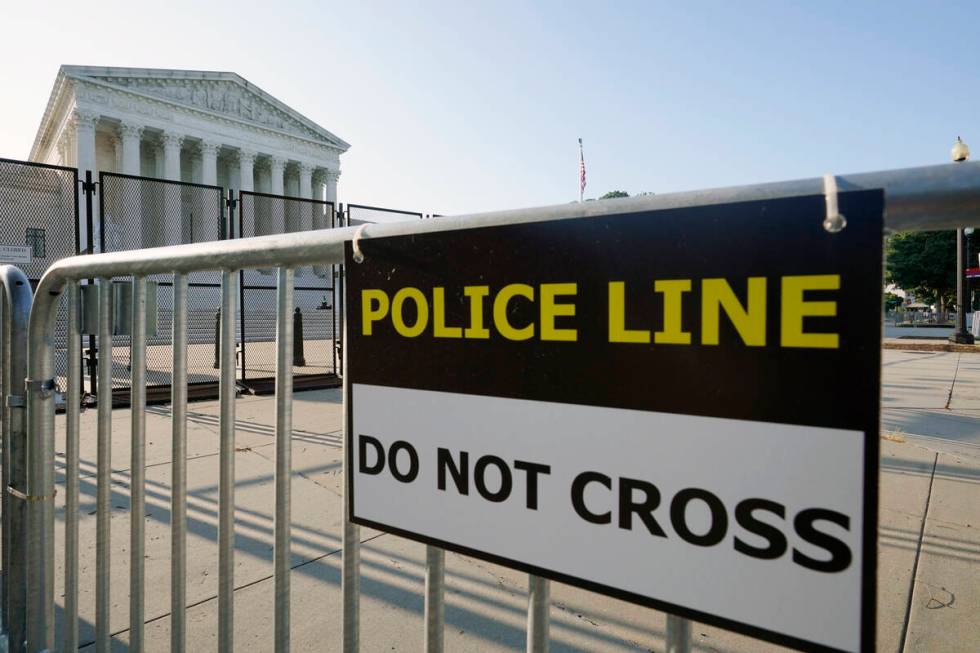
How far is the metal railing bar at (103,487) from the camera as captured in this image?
195 centimetres

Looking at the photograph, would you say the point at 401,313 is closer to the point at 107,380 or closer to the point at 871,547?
the point at 871,547

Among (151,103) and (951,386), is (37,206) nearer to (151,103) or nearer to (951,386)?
(951,386)

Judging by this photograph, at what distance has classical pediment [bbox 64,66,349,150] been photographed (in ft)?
130

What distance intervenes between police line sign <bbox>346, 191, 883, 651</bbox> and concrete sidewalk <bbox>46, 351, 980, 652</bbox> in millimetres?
1515

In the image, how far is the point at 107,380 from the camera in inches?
79.7

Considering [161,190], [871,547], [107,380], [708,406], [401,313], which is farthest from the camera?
[161,190]

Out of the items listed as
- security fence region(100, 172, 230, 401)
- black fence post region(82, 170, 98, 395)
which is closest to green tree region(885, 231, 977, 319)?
security fence region(100, 172, 230, 401)

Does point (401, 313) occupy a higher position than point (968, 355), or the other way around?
point (401, 313)

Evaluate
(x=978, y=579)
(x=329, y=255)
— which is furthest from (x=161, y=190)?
(x=978, y=579)

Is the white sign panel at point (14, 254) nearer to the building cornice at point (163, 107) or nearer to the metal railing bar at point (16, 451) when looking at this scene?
the metal railing bar at point (16, 451)

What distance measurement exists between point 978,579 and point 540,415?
3.04 m

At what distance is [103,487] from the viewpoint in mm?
1991

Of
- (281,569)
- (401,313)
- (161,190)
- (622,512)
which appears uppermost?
(161,190)

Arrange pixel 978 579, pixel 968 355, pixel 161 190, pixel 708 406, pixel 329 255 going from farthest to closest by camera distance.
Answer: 1. pixel 968 355
2. pixel 161 190
3. pixel 978 579
4. pixel 329 255
5. pixel 708 406
